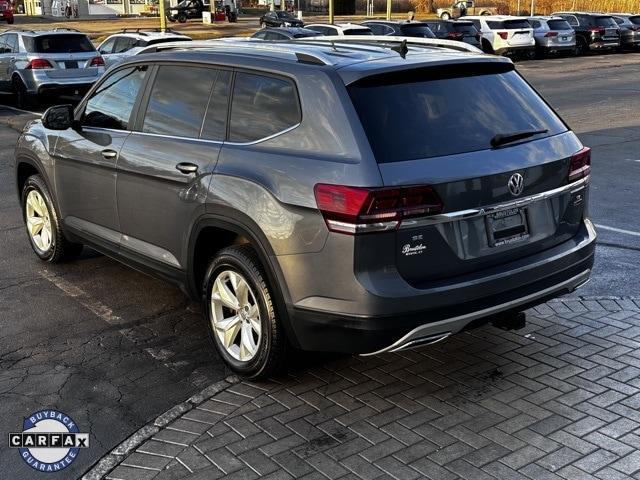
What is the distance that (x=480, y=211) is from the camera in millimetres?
4004

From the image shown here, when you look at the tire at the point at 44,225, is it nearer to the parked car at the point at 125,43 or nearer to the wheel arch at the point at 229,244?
the wheel arch at the point at 229,244

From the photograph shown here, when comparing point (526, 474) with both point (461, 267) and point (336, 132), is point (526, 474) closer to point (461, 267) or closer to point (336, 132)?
point (461, 267)

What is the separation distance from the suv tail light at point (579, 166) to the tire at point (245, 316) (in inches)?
71.7

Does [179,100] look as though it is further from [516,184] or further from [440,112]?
[516,184]

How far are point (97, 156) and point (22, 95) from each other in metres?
12.9

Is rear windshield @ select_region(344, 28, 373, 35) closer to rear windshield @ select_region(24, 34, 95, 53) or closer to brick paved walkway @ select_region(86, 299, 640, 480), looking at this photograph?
rear windshield @ select_region(24, 34, 95, 53)

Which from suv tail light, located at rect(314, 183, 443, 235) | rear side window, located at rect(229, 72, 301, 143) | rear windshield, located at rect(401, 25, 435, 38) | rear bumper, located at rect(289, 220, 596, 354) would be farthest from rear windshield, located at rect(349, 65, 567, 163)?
rear windshield, located at rect(401, 25, 435, 38)

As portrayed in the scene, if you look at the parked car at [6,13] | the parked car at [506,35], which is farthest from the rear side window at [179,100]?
the parked car at [6,13]

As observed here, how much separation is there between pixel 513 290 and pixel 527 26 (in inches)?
1142

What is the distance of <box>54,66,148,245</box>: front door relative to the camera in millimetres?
5484

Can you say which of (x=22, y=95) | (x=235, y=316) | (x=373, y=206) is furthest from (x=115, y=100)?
(x=22, y=95)

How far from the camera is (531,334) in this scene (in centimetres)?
512

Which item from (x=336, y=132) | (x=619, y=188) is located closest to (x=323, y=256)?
(x=336, y=132)

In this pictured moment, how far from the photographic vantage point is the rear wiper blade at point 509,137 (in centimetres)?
419
